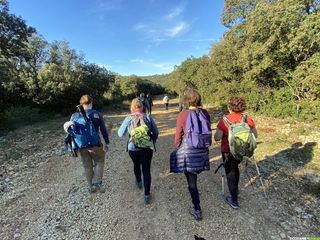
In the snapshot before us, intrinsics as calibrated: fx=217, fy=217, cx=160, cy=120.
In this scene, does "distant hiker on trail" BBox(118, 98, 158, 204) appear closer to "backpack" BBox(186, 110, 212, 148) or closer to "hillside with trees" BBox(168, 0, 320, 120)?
"backpack" BBox(186, 110, 212, 148)

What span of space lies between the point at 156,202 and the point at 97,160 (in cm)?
143

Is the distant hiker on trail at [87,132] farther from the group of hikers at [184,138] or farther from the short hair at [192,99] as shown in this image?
the short hair at [192,99]

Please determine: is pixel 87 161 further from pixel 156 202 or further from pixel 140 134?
pixel 156 202

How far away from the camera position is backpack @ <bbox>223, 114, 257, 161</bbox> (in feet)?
11.4

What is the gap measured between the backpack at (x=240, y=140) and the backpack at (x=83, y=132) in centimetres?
243

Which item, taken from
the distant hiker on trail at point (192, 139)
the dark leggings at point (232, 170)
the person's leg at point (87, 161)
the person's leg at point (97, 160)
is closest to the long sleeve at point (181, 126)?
the distant hiker on trail at point (192, 139)

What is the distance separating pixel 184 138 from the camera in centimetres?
338

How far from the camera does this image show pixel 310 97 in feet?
31.8

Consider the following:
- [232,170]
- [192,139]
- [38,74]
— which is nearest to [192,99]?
[192,139]

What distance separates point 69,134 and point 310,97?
33.5 feet

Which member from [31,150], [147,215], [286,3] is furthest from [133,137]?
[286,3]

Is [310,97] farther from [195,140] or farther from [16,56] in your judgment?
[16,56]

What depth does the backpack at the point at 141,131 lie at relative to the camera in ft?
12.2

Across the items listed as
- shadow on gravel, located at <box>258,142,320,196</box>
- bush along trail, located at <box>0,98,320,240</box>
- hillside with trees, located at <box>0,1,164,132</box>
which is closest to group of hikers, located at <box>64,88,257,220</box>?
bush along trail, located at <box>0,98,320,240</box>
